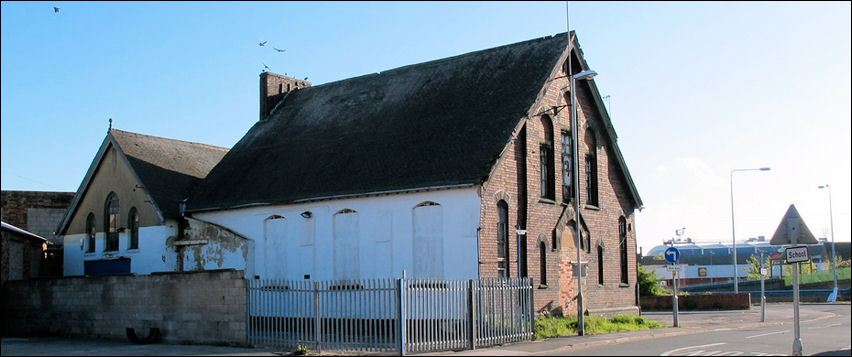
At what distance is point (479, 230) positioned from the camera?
76.1 ft

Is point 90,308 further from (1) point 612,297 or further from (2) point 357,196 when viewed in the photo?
(1) point 612,297

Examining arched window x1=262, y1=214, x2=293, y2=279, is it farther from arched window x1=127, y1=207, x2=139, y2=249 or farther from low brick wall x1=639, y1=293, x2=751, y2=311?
low brick wall x1=639, y1=293, x2=751, y2=311

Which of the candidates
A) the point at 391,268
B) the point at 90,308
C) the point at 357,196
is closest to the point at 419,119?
the point at 357,196

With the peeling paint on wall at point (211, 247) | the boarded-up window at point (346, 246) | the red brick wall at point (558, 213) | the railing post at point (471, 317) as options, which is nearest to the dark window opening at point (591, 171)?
the red brick wall at point (558, 213)

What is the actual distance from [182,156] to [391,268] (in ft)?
47.4

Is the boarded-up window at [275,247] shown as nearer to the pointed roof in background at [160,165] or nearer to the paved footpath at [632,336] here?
the pointed roof in background at [160,165]

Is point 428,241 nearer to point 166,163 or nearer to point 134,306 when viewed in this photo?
point 134,306

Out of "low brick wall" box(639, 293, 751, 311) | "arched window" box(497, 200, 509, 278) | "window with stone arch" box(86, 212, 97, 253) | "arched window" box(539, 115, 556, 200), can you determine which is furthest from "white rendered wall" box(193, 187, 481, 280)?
"low brick wall" box(639, 293, 751, 311)

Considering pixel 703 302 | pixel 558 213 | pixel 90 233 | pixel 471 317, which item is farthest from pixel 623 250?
pixel 90 233

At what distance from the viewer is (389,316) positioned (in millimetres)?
19125

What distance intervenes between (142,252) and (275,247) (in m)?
6.32

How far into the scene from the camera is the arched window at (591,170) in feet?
98.1

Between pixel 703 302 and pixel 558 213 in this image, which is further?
pixel 703 302

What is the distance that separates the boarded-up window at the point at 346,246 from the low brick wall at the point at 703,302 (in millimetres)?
24269
